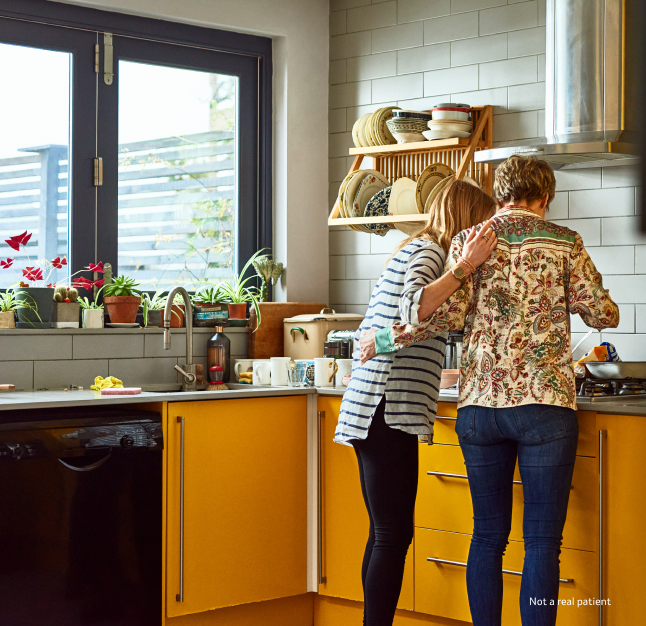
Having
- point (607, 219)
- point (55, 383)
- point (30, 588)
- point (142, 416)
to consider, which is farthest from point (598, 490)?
point (55, 383)

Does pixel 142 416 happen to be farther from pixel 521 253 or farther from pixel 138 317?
pixel 521 253

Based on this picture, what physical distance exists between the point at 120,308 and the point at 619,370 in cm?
181

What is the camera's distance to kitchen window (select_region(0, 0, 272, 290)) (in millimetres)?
3518

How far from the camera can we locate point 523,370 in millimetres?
2260

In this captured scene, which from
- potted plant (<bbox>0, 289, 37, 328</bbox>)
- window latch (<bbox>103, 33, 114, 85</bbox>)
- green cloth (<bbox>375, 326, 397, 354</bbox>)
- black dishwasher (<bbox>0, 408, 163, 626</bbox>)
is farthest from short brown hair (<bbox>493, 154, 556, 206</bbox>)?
window latch (<bbox>103, 33, 114, 85</bbox>)

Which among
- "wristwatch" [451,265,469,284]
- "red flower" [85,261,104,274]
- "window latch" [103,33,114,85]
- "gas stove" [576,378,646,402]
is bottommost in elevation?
"gas stove" [576,378,646,402]

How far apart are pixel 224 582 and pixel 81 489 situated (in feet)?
2.05

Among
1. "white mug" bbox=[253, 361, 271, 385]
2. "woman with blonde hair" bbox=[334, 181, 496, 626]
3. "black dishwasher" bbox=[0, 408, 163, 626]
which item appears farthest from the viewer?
"white mug" bbox=[253, 361, 271, 385]

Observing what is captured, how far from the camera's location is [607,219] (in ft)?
10.6

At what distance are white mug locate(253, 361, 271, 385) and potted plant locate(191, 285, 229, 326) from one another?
0.27 m

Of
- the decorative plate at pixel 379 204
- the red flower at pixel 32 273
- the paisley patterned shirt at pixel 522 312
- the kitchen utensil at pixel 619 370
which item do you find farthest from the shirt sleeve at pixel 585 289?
the red flower at pixel 32 273

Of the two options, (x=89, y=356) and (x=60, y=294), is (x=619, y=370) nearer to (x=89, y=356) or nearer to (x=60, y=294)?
(x=89, y=356)

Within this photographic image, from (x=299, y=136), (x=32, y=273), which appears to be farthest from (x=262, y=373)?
(x=299, y=136)

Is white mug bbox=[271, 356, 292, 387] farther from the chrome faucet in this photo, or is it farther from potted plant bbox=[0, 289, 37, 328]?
potted plant bbox=[0, 289, 37, 328]
